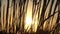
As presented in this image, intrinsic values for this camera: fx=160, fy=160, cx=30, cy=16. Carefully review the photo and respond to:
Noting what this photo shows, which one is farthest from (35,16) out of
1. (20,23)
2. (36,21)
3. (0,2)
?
(0,2)

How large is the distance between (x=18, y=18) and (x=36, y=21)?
18 centimetres

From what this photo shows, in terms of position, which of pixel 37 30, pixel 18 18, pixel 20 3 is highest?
pixel 20 3

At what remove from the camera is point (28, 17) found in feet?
5.13

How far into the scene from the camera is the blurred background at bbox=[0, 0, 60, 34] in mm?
1554

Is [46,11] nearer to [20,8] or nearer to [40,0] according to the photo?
[40,0]

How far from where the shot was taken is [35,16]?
5.14 ft

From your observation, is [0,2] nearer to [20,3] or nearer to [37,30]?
[20,3]

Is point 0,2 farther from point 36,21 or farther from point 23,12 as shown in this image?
point 36,21

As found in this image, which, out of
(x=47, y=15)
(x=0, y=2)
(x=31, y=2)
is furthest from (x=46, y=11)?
(x=0, y=2)

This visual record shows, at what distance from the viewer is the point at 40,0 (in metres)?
1.58

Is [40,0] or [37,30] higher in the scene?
[40,0]

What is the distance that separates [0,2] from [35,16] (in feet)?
1.21

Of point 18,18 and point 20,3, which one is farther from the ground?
point 20,3

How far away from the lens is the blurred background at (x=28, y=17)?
1.55 m
